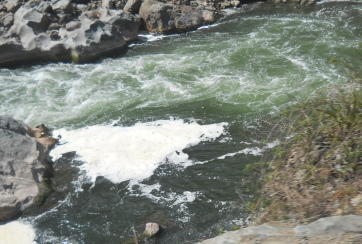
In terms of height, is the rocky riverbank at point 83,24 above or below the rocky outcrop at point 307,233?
below

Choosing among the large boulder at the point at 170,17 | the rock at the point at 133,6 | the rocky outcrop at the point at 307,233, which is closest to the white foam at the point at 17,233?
the rocky outcrop at the point at 307,233

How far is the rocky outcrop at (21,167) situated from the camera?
21.4ft

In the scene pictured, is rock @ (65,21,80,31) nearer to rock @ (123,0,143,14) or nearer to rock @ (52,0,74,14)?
rock @ (52,0,74,14)

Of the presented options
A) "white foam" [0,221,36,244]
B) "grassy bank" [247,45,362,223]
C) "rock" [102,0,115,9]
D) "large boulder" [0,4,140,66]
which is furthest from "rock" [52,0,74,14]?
"grassy bank" [247,45,362,223]

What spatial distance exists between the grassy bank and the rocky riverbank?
864 centimetres

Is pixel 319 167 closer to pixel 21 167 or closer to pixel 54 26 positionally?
pixel 21 167

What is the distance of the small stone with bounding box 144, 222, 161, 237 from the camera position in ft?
18.4

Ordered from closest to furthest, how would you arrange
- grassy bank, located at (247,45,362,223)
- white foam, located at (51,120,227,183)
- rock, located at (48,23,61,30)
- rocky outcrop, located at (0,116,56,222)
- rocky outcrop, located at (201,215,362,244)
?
rocky outcrop, located at (201,215,362,244) → grassy bank, located at (247,45,362,223) → rocky outcrop, located at (0,116,56,222) → white foam, located at (51,120,227,183) → rock, located at (48,23,61,30)

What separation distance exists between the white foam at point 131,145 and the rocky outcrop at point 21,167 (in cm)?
42

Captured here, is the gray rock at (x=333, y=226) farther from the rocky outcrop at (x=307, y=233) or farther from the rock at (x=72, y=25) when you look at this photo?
the rock at (x=72, y=25)

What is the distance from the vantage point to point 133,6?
14.4 metres

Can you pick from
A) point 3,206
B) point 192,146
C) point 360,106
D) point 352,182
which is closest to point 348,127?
point 360,106

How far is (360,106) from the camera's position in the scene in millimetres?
4090

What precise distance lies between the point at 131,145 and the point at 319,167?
4430 mm
